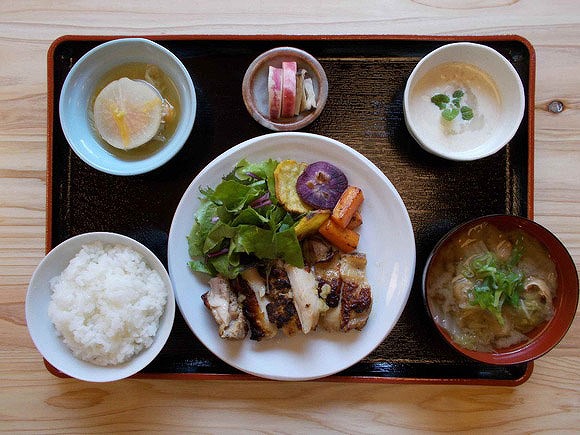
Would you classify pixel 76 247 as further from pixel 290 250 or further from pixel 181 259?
pixel 290 250

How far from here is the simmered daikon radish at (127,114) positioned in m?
2.35

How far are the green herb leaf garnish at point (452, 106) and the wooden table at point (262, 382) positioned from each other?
12.7 inches

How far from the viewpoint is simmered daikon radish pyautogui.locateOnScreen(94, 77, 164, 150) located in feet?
7.72

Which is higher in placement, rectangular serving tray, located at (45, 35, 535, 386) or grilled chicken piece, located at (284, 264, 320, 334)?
rectangular serving tray, located at (45, 35, 535, 386)

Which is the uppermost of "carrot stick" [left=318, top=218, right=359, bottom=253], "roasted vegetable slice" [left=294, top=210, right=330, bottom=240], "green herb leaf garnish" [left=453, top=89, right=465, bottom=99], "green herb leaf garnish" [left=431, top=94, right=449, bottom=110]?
"green herb leaf garnish" [left=453, top=89, right=465, bottom=99]

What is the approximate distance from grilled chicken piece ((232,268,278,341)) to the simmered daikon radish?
0.67m

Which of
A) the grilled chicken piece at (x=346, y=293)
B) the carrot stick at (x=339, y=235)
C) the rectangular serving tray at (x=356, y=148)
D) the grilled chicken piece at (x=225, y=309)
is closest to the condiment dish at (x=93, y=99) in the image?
the rectangular serving tray at (x=356, y=148)

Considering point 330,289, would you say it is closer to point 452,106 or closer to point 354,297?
point 354,297

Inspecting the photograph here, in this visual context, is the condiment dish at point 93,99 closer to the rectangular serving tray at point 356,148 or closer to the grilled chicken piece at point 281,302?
the rectangular serving tray at point 356,148

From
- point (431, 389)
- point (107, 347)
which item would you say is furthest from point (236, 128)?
point (431, 389)

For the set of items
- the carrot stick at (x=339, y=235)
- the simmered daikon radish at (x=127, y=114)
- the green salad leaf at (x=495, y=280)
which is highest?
the simmered daikon radish at (x=127, y=114)

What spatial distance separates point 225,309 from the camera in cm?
220

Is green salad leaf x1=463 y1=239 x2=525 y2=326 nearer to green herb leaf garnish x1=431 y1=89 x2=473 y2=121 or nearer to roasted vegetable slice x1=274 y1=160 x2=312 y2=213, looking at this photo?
green herb leaf garnish x1=431 y1=89 x2=473 y2=121

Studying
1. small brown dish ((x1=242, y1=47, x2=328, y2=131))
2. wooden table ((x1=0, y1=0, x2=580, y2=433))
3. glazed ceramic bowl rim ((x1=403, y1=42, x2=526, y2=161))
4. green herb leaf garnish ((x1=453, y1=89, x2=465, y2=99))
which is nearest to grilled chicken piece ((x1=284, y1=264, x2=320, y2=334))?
wooden table ((x1=0, y1=0, x2=580, y2=433))
